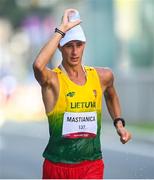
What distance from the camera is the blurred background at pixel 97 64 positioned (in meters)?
14.9

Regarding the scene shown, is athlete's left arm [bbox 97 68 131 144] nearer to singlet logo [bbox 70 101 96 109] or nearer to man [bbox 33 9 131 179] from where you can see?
man [bbox 33 9 131 179]


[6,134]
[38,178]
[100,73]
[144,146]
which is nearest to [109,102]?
[100,73]

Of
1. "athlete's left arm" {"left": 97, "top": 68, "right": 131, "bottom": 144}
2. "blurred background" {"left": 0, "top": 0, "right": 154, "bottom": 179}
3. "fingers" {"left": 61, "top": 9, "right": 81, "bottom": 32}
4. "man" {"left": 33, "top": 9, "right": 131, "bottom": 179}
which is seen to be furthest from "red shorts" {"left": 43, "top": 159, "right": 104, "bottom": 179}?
"blurred background" {"left": 0, "top": 0, "right": 154, "bottom": 179}

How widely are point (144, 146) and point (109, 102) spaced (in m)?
7.58

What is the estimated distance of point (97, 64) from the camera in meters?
25.9

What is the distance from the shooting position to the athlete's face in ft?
22.0

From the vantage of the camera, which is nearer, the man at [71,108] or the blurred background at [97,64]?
the man at [71,108]

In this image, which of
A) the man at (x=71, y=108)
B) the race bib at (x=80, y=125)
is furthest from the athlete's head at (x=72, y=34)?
the race bib at (x=80, y=125)

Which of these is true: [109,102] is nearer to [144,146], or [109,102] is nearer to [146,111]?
[144,146]

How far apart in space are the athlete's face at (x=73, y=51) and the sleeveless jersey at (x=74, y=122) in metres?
0.11

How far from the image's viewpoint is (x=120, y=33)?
25.6m

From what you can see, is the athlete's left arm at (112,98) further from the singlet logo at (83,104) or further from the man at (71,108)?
the singlet logo at (83,104)

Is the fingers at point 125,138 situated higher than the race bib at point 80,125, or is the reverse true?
the race bib at point 80,125

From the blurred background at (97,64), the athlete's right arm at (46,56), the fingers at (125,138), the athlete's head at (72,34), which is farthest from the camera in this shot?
the blurred background at (97,64)
